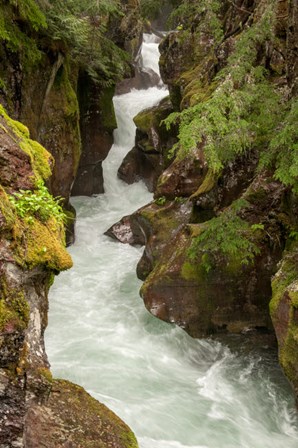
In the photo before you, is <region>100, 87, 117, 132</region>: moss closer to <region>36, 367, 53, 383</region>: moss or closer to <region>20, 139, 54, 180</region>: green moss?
<region>20, 139, 54, 180</region>: green moss

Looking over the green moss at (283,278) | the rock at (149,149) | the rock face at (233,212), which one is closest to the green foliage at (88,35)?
the rock at (149,149)

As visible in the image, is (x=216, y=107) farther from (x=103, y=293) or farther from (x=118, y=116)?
(x=118, y=116)

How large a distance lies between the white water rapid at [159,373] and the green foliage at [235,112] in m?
4.17

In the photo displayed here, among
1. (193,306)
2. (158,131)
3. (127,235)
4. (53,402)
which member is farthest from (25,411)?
(158,131)

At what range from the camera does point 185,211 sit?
1223 centimetres

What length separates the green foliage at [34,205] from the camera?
4.47m

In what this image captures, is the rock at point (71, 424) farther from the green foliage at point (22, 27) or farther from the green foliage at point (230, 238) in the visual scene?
the green foliage at point (22, 27)

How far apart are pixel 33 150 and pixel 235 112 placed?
2.87m

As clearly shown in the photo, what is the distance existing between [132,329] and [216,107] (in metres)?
5.94

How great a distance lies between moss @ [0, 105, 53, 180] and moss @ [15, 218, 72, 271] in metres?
1.05

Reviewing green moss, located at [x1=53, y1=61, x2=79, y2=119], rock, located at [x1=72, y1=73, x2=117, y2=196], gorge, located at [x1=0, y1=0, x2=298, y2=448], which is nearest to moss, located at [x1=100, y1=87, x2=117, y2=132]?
rock, located at [x1=72, y1=73, x2=117, y2=196]

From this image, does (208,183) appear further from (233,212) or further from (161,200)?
(233,212)

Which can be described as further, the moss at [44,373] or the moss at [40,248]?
the moss at [40,248]

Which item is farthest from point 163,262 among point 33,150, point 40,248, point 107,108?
point 107,108
